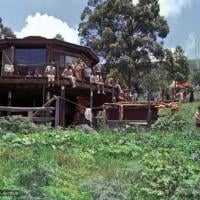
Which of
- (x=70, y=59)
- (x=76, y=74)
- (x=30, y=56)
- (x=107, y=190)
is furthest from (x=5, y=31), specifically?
(x=107, y=190)

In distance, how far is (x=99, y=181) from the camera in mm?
8984

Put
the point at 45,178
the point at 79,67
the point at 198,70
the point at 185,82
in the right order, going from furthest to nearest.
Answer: the point at 198,70
the point at 185,82
the point at 79,67
the point at 45,178

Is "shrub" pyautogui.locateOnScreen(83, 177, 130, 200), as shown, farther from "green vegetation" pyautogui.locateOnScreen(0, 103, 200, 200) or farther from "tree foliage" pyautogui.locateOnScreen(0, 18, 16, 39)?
"tree foliage" pyautogui.locateOnScreen(0, 18, 16, 39)

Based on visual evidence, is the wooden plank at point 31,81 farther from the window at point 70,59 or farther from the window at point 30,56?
the window at point 70,59

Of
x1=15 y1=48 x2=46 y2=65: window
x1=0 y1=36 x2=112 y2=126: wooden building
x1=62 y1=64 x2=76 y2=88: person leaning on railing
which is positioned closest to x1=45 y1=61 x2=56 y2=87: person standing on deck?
x1=0 y1=36 x2=112 y2=126: wooden building

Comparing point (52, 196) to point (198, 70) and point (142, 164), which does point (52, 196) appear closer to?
point (142, 164)

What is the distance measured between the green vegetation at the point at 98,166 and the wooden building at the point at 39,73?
13.3m

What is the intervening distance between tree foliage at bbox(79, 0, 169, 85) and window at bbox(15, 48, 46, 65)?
1836cm

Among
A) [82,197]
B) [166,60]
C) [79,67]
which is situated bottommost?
[82,197]

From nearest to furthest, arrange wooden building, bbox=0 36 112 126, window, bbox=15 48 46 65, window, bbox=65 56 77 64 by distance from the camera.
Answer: wooden building, bbox=0 36 112 126
window, bbox=15 48 46 65
window, bbox=65 56 77 64

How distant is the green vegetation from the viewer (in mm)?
8508

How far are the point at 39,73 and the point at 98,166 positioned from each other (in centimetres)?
1961

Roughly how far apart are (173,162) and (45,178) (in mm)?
2862

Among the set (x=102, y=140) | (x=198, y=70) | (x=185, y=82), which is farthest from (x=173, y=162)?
(x=198, y=70)
